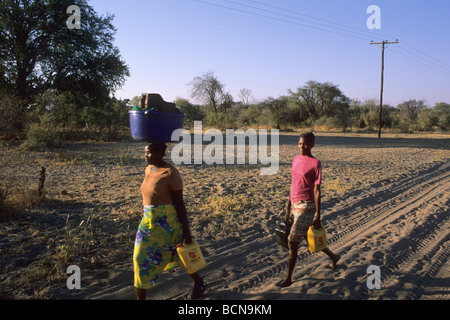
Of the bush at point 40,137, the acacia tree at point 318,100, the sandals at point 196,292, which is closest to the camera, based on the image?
the sandals at point 196,292

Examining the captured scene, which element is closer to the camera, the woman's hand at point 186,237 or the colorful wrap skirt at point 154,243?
the colorful wrap skirt at point 154,243

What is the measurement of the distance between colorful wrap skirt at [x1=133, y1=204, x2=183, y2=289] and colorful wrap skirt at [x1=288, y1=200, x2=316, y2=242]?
4.00 ft

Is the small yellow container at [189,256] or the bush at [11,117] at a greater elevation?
the bush at [11,117]

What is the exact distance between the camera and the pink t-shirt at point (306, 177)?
302cm

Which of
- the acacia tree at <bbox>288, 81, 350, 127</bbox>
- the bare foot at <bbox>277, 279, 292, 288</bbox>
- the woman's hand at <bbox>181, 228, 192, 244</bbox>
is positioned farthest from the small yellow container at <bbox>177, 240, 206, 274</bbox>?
the acacia tree at <bbox>288, 81, 350, 127</bbox>

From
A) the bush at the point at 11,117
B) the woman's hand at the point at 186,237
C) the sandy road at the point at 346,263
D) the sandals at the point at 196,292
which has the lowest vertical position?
the sandy road at the point at 346,263

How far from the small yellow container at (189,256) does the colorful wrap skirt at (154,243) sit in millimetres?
95

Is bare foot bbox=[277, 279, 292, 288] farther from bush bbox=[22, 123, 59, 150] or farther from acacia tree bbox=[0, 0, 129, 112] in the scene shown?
acacia tree bbox=[0, 0, 129, 112]

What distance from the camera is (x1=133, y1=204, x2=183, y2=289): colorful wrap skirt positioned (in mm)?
2453

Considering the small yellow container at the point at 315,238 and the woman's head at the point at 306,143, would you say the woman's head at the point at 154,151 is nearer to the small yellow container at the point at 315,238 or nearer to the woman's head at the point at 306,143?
the woman's head at the point at 306,143

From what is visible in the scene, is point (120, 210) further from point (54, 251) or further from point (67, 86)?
point (67, 86)

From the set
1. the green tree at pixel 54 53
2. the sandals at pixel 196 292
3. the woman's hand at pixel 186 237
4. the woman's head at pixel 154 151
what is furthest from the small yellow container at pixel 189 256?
the green tree at pixel 54 53

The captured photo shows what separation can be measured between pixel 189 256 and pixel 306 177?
1.37 m

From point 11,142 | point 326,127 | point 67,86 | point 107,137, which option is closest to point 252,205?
point 11,142
